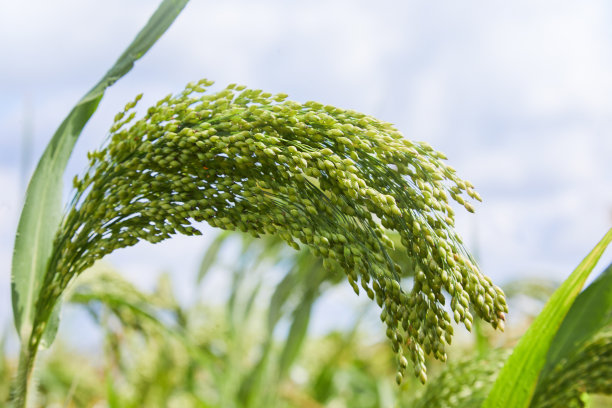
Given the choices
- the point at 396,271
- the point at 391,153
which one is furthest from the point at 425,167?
the point at 396,271

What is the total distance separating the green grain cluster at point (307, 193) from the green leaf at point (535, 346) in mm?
212

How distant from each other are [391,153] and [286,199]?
266 millimetres

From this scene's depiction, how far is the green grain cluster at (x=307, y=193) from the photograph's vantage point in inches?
51.3

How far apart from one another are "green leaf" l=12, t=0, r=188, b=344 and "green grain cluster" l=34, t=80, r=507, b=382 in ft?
0.43

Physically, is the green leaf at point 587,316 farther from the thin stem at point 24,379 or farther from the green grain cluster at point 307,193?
the thin stem at point 24,379

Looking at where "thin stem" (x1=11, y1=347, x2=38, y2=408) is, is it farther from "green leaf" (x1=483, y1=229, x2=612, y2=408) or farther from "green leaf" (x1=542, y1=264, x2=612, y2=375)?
"green leaf" (x1=542, y1=264, x2=612, y2=375)

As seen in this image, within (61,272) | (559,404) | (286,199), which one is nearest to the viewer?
(286,199)

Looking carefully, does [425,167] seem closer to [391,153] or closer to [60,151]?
[391,153]

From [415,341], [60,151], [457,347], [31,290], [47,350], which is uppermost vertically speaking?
[457,347]

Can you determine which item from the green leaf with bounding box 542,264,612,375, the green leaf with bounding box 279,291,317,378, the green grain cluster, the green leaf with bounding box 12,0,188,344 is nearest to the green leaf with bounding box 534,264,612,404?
the green leaf with bounding box 542,264,612,375

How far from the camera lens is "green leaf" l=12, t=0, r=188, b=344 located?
1602 millimetres

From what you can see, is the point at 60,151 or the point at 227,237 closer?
the point at 60,151

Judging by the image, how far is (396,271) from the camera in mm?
1362

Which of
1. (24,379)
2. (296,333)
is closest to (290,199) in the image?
(24,379)
